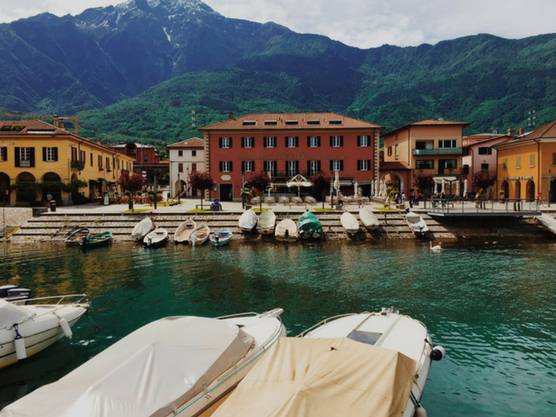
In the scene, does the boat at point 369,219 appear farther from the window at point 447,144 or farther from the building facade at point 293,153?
the window at point 447,144

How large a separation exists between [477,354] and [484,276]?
12.2 m

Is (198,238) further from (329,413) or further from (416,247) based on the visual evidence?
(329,413)

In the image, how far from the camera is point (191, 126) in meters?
158

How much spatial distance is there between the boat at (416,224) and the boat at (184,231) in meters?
19.6

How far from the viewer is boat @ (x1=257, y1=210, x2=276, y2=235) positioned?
4031cm

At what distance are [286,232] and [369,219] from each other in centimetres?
789

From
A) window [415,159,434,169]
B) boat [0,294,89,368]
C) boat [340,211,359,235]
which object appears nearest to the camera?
boat [0,294,89,368]

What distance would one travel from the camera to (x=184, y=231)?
39469 millimetres

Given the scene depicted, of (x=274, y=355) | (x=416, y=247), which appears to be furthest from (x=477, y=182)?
(x=274, y=355)

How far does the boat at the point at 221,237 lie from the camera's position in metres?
36.8

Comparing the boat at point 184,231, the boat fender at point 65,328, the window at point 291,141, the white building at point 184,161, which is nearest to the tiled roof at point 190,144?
the white building at point 184,161

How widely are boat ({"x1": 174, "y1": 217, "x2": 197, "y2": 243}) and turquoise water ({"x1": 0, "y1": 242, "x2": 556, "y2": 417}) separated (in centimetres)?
238

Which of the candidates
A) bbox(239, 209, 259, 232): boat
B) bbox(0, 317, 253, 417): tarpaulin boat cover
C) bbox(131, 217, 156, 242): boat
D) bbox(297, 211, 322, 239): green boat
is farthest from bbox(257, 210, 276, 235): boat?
bbox(0, 317, 253, 417): tarpaulin boat cover

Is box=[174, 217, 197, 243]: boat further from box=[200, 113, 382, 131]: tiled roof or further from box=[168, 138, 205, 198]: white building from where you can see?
box=[168, 138, 205, 198]: white building
